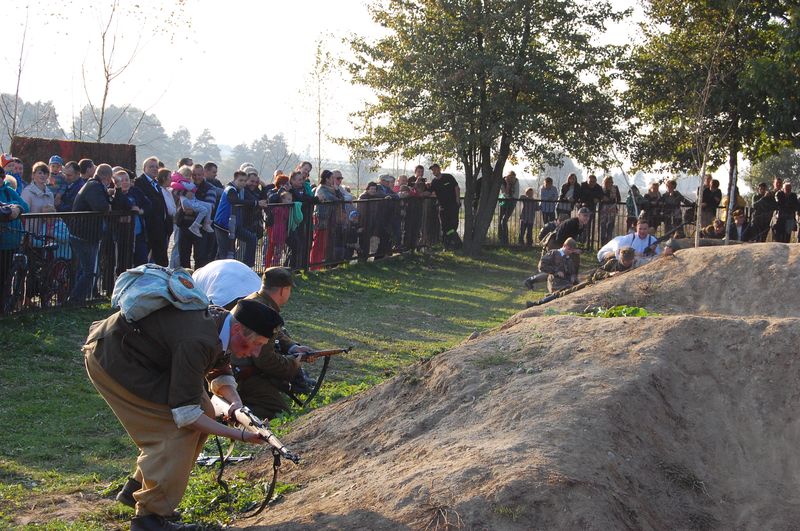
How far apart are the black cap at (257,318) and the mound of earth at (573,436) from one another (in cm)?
107

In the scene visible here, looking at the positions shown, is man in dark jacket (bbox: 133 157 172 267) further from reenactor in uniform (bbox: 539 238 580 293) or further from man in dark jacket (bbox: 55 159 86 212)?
reenactor in uniform (bbox: 539 238 580 293)

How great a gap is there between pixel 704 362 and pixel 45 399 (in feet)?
19.1

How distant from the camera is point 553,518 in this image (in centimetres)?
512

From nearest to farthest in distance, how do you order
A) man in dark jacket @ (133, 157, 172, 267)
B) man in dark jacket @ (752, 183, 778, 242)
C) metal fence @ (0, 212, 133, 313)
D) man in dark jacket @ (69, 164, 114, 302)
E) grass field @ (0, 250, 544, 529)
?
grass field @ (0, 250, 544, 529) < metal fence @ (0, 212, 133, 313) < man in dark jacket @ (69, 164, 114, 302) < man in dark jacket @ (133, 157, 172, 267) < man in dark jacket @ (752, 183, 778, 242)

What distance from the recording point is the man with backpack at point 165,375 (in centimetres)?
492

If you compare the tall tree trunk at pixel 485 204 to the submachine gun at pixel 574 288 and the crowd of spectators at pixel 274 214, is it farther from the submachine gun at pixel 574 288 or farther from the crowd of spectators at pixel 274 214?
the submachine gun at pixel 574 288

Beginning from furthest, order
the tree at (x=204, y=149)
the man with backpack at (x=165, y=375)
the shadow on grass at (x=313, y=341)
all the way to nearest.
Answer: the tree at (x=204, y=149) → the shadow on grass at (x=313, y=341) → the man with backpack at (x=165, y=375)

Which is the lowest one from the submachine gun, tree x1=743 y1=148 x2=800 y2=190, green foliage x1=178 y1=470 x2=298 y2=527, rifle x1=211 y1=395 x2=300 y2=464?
green foliage x1=178 y1=470 x2=298 y2=527

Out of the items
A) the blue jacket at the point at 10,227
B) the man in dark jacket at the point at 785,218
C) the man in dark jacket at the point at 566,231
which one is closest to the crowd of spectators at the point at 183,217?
the blue jacket at the point at 10,227

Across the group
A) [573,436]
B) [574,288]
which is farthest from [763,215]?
[573,436]

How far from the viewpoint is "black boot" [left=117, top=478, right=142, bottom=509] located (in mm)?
5668

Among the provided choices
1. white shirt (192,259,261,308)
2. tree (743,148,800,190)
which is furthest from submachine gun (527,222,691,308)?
tree (743,148,800,190)

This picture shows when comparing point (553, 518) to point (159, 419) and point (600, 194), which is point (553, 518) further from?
point (600, 194)

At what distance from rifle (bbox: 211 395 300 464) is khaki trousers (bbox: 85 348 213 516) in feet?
1.13
